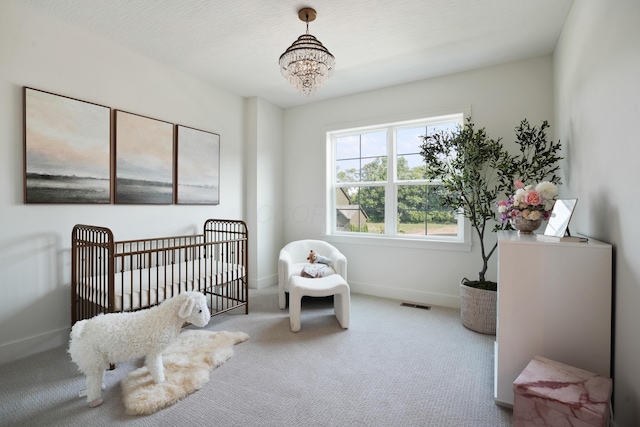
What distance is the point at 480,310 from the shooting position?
254 cm

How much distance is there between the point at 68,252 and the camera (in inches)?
91.9

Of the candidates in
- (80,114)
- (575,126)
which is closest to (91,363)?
(80,114)

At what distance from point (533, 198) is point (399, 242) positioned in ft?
5.71

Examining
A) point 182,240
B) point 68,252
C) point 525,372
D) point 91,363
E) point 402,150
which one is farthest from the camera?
point 402,150

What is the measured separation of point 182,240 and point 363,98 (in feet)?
8.93

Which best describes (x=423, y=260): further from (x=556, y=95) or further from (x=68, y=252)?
(x=68, y=252)

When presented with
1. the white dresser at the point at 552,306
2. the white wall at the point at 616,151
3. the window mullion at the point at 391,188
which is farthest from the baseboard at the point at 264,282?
the white wall at the point at 616,151

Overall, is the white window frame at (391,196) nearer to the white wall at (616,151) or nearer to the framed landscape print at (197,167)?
the white wall at (616,151)

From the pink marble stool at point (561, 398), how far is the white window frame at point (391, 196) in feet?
6.20

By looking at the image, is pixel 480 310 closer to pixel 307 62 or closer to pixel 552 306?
pixel 552 306

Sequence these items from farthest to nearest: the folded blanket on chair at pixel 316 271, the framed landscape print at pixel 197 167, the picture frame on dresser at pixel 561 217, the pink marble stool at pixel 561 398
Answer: the framed landscape print at pixel 197 167
the folded blanket on chair at pixel 316 271
the picture frame on dresser at pixel 561 217
the pink marble stool at pixel 561 398

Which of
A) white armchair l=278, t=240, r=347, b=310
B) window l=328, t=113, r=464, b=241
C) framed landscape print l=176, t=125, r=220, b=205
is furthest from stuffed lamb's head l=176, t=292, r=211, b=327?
window l=328, t=113, r=464, b=241

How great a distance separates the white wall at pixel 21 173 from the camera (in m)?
2.04

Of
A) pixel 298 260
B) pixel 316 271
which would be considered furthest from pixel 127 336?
pixel 298 260
